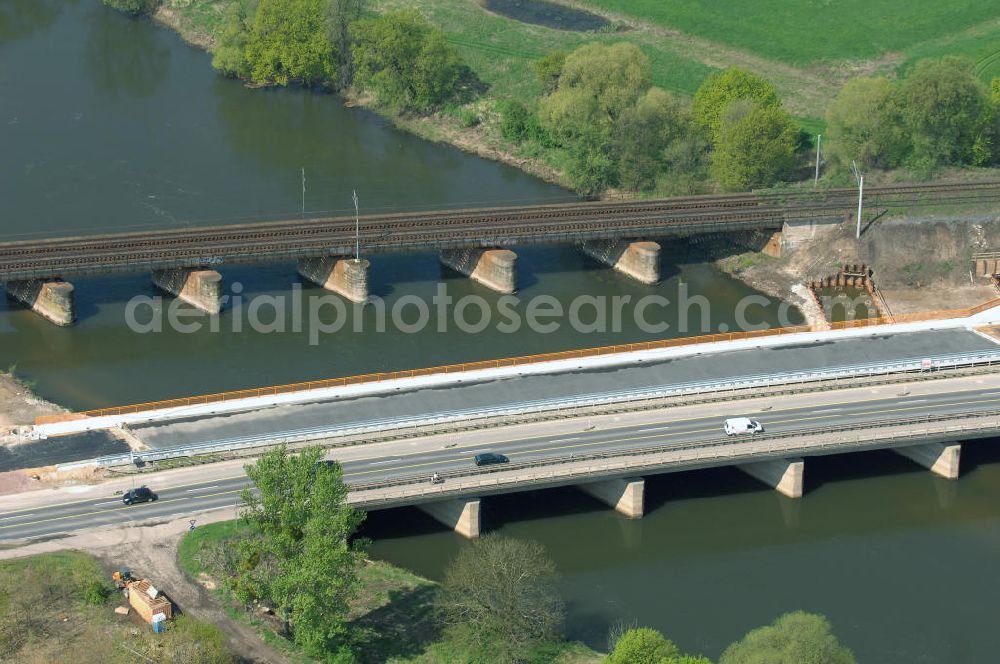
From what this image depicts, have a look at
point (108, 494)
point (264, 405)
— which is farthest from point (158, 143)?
point (108, 494)

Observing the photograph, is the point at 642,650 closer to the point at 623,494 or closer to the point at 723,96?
the point at 623,494

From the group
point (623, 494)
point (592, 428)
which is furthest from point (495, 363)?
point (623, 494)

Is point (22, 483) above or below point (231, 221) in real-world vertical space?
below

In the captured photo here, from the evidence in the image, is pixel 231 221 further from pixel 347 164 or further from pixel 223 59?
pixel 223 59

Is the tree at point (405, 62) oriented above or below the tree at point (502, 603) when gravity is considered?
above

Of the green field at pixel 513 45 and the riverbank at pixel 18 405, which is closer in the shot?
the riverbank at pixel 18 405

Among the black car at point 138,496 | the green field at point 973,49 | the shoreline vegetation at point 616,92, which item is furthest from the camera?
the green field at point 973,49

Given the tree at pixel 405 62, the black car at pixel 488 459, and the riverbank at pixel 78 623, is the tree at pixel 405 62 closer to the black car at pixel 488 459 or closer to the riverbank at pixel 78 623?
the black car at pixel 488 459

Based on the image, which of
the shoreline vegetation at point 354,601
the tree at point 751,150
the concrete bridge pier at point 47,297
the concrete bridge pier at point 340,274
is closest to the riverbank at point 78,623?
the shoreline vegetation at point 354,601

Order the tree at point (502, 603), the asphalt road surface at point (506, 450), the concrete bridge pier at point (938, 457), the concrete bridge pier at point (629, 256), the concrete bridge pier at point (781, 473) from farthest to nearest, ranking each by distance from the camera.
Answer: the concrete bridge pier at point (629, 256), the concrete bridge pier at point (938, 457), the concrete bridge pier at point (781, 473), the asphalt road surface at point (506, 450), the tree at point (502, 603)
